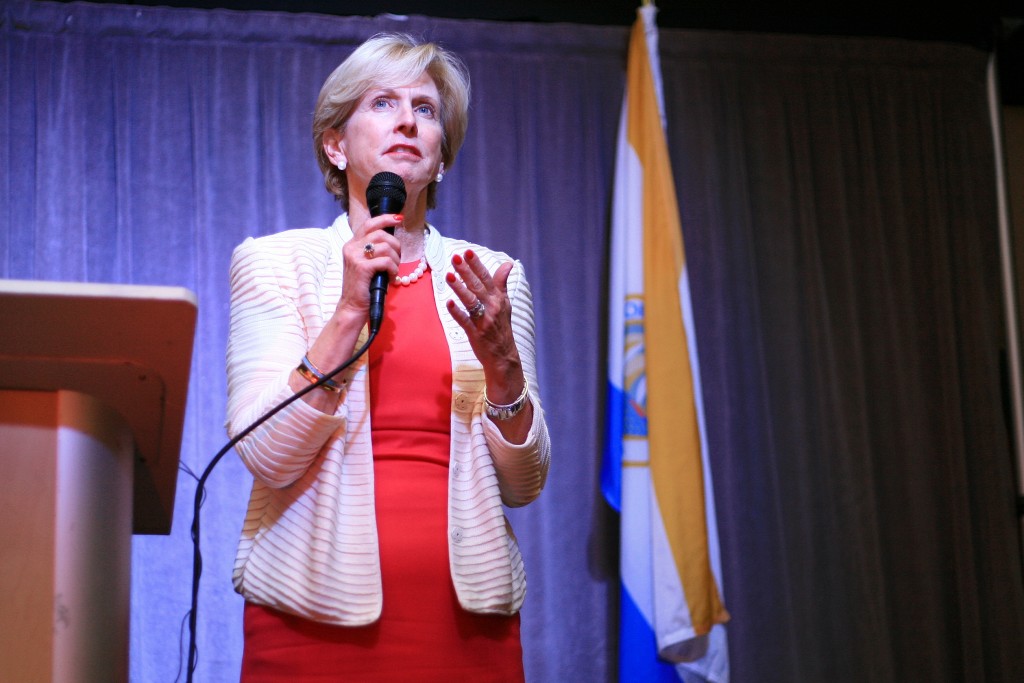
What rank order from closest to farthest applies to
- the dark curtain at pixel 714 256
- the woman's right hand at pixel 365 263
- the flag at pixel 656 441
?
the woman's right hand at pixel 365 263, the flag at pixel 656 441, the dark curtain at pixel 714 256

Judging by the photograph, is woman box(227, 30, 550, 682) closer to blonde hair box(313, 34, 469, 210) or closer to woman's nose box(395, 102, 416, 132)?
woman's nose box(395, 102, 416, 132)

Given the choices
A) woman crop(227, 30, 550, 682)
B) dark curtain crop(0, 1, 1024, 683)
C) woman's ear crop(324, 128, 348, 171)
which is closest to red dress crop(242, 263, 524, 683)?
woman crop(227, 30, 550, 682)

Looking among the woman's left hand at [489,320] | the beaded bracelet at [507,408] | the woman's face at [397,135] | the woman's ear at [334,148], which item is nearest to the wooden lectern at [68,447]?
the woman's left hand at [489,320]

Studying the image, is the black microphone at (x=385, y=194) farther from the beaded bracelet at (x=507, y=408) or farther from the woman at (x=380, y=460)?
the beaded bracelet at (x=507, y=408)

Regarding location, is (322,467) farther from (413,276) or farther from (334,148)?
(334,148)

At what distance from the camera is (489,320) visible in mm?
1583

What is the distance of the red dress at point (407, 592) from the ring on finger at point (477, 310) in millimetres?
175

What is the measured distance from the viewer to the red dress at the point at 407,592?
60.6 inches

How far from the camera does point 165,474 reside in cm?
143

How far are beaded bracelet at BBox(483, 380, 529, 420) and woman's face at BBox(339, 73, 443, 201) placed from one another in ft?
1.42

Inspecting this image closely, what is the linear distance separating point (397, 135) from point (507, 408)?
54 centimetres

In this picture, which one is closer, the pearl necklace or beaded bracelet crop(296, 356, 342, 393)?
beaded bracelet crop(296, 356, 342, 393)

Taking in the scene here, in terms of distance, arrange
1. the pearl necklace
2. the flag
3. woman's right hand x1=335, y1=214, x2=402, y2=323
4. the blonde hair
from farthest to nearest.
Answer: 1. the flag
2. the blonde hair
3. the pearl necklace
4. woman's right hand x1=335, y1=214, x2=402, y2=323

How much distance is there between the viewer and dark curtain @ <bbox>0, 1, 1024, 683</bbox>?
356 centimetres
